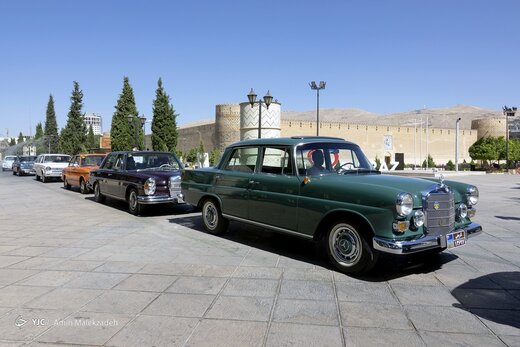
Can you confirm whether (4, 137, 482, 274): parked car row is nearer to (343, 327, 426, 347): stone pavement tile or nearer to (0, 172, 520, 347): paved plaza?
(0, 172, 520, 347): paved plaza

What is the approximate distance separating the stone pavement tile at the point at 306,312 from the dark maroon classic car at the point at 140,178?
15.6ft

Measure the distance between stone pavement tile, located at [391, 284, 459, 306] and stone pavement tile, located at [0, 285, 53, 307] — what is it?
3814 millimetres

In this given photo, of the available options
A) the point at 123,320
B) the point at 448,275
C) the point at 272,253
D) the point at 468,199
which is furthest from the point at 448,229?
the point at 123,320

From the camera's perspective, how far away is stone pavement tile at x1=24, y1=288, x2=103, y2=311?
4.02 metres

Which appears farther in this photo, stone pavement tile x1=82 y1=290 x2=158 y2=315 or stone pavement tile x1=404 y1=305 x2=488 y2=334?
stone pavement tile x1=82 y1=290 x2=158 y2=315

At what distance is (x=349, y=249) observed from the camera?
16.5ft

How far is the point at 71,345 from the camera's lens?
3.21 meters

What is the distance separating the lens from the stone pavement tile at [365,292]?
4203 millimetres

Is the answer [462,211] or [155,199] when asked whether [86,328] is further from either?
[155,199]

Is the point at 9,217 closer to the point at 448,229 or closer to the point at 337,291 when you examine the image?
the point at 337,291

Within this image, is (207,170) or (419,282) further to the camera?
(207,170)

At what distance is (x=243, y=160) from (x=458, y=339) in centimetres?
420

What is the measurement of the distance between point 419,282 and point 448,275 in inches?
20.8

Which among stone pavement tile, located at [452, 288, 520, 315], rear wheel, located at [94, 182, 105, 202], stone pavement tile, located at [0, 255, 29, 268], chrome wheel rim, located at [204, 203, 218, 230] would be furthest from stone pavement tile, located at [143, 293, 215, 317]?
rear wheel, located at [94, 182, 105, 202]
